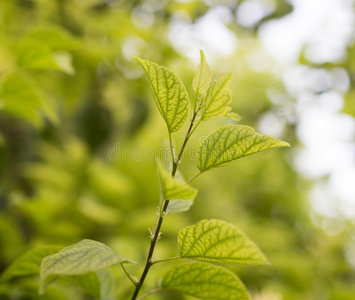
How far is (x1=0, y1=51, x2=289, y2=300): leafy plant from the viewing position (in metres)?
0.43

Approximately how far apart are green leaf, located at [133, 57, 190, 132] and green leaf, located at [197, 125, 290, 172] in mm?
44

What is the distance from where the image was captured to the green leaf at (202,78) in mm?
491

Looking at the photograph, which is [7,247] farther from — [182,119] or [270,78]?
[270,78]

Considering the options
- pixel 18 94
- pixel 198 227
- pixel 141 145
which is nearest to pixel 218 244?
pixel 198 227

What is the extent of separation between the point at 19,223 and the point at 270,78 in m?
1.27

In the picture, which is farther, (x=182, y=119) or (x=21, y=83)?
(x=21, y=83)

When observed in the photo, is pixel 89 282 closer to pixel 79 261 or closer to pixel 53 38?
pixel 79 261

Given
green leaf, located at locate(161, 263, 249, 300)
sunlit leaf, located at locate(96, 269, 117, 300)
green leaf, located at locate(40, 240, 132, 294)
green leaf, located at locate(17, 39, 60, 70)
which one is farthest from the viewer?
green leaf, located at locate(17, 39, 60, 70)

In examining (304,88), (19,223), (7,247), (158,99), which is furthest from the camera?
(304,88)

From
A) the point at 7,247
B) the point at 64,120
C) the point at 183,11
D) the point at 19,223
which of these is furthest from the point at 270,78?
the point at 7,247

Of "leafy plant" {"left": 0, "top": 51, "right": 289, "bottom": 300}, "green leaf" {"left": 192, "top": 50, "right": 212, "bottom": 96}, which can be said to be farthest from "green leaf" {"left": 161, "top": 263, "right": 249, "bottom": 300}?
"green leaf" {"left": 192, "top": 50, "right": 212, "bottom": 96}

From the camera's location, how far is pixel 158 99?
48cm

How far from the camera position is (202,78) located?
0.50 metres

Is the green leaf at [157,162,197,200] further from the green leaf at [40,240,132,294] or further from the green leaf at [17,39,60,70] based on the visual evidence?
the green leaf at [17,39,60,70]
